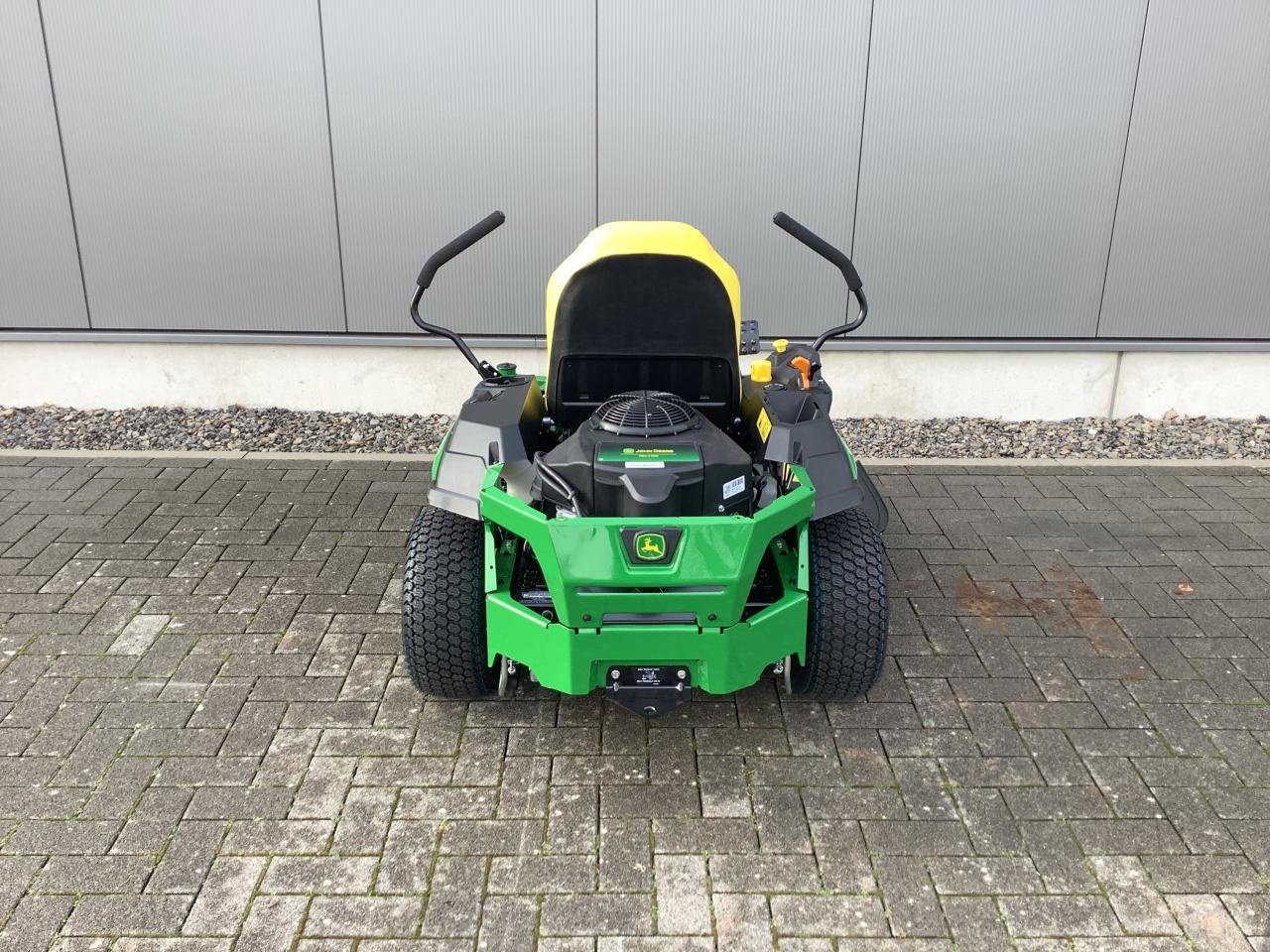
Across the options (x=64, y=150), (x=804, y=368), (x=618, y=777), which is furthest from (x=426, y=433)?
(x=618, y=777)

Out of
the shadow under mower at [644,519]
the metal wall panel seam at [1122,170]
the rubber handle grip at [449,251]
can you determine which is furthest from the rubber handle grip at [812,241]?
the metal wall panel seam at [1122,170]

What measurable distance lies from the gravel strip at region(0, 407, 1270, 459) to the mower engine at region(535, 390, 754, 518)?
2.74 m

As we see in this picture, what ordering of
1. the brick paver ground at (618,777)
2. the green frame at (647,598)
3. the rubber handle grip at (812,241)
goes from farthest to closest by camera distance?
the rubber handle grip at (812,241)
the green frame at (647,598)
the brick paver ground at (618,777)

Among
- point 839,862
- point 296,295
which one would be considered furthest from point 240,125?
point 839,862

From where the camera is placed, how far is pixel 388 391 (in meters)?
5.88

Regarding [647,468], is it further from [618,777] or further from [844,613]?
[618,777]

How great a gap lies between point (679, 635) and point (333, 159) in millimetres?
4094

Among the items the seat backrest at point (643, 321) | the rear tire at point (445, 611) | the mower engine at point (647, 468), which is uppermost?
the seat backrest at point (643, 321)

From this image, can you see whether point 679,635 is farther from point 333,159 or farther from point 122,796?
point 333,159

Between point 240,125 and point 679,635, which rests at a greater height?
point 240,125

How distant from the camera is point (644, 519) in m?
2.58

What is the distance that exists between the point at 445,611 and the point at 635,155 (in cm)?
342

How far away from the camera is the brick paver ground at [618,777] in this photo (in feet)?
7.55

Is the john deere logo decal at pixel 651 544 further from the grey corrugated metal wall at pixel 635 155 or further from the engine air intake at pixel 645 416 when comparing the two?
the grey corrugated metal wall at pixel 635 155
